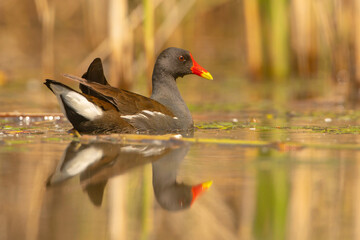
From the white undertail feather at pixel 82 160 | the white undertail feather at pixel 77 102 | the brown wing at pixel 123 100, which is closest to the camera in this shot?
the white undertail feather at pixel 82 160

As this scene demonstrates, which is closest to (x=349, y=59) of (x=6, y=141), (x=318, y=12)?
(x=318, y=12)

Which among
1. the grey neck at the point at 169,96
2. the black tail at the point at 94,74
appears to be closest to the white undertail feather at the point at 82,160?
the black tail at the point at 94,74

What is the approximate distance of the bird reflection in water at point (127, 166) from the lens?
3.54 metres

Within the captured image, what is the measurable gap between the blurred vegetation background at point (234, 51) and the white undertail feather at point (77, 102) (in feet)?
8.61

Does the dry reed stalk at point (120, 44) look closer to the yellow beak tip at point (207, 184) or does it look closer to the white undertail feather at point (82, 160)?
the white undertail feather at point (82, 160)

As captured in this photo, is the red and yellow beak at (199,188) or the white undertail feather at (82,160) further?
the white undertail feather at (82,160)

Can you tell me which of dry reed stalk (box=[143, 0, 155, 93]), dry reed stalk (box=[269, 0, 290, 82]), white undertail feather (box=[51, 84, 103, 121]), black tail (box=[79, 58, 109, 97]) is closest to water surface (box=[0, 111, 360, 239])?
white undertail feather (box=[51, 84, 103, 121])

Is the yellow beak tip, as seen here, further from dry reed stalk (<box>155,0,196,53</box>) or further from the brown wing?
dry reed stalk (<box>155,0,196,53</box>)

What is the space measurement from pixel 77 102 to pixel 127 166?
1.37m

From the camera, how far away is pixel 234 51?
1689cm

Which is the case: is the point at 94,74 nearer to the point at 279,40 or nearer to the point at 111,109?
the point at 111,109

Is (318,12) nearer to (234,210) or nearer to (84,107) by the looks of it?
(84,107)

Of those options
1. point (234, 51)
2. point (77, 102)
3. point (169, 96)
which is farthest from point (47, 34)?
point (234, 51)

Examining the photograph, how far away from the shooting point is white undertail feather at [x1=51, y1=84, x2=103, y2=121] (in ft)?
18.0
